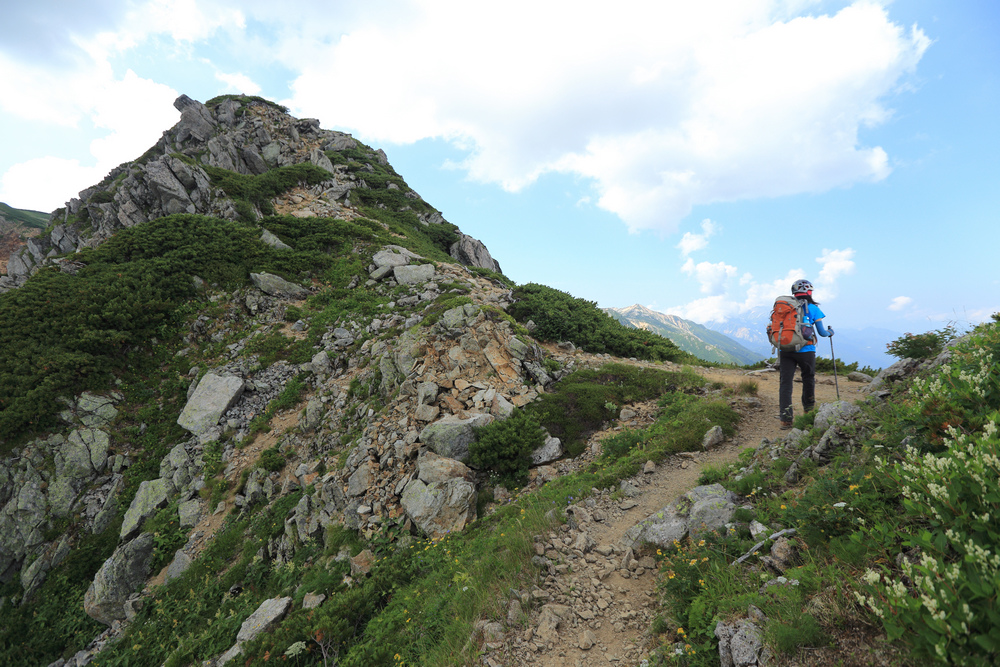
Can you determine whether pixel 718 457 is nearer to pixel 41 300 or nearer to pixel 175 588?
pixel 175 588

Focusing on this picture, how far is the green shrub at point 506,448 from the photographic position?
32.6 feet

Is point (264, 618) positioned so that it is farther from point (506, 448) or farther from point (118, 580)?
point (118, 580)

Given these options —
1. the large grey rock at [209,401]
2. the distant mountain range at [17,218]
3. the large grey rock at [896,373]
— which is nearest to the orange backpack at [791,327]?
the large grey rock at [896,373]

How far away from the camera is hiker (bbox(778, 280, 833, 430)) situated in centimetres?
855

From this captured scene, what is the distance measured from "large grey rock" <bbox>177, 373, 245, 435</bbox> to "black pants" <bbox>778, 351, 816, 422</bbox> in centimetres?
1873

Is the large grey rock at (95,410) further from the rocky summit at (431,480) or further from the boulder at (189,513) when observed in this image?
the boulder at (189,513)

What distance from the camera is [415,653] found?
211 inches

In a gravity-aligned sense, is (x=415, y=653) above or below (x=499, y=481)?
below

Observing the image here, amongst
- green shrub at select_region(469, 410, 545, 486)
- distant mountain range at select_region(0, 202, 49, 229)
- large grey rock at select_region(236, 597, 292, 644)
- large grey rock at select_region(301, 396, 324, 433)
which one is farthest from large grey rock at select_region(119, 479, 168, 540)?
distant mountain range at select_region(0, 202, 49, 229)

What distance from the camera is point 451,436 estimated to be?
10.4 metres

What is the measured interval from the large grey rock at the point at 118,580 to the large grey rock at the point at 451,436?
9.43 meters

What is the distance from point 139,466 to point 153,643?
682 centimetres

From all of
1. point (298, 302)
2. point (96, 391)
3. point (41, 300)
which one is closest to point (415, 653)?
point (96, 391)

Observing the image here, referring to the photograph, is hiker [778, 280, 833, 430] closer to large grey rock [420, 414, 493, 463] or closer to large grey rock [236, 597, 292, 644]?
large grey rock [420, 414, 493, 463]
